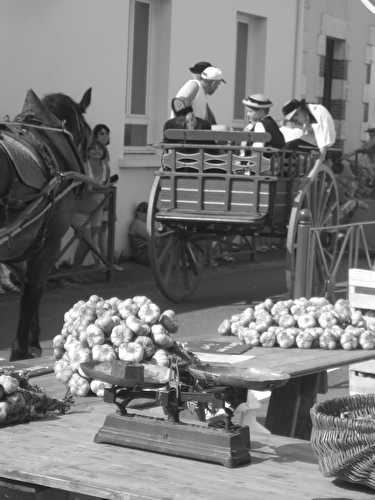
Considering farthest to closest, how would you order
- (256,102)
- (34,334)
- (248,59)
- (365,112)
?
(365,112) < (248,59) < (256,102) < (34,334)

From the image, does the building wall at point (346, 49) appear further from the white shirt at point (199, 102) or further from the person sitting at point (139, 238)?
the white shirt at point (199, 102)

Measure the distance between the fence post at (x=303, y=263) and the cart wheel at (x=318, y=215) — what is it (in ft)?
1.99

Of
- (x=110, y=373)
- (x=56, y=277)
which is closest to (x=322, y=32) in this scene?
(x=56, y=277)

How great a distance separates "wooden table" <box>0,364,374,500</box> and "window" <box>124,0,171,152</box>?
38.4 ft

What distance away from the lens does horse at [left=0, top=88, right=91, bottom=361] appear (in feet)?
Answer: 26.5

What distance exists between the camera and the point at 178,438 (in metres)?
3.44

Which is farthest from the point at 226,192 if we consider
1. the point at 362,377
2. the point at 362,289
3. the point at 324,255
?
the point at 362,377

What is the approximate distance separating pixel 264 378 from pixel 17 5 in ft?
32.6

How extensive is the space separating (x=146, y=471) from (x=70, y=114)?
20.5 feet

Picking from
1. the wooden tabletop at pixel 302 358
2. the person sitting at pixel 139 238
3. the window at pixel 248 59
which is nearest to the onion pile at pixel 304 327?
the wooden tabletop at pixel 302 358

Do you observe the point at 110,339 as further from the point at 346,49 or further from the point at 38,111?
the point at 346,49

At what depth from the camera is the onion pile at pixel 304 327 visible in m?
5.35

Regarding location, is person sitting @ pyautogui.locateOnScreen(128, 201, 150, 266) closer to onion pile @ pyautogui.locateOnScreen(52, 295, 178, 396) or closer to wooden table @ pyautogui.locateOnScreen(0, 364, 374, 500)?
onion pile @ pyautogui.locateOnScreen(52, 295, 178, 396)

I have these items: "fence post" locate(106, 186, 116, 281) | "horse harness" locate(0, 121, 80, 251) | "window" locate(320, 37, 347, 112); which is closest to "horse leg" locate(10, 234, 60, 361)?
"horse harness" locate(0, 121, 80, 251)
